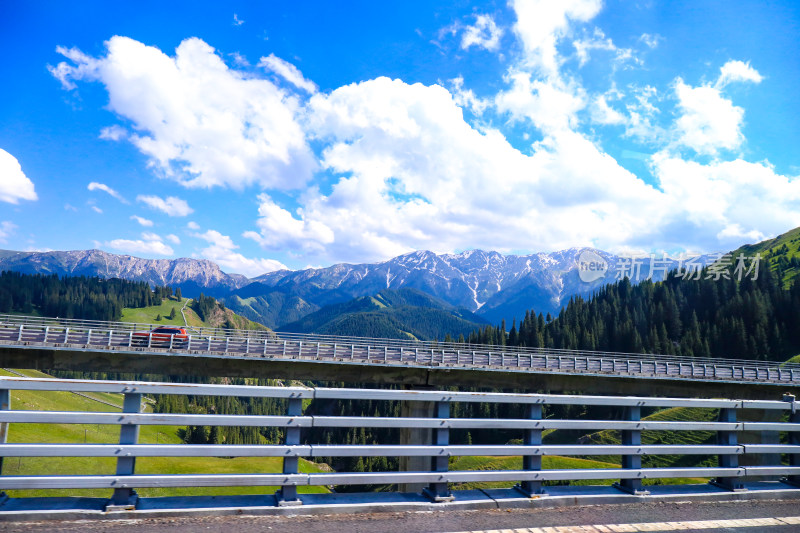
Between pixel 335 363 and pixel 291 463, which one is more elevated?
pixel 291 463

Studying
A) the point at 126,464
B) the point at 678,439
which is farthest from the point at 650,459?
the point at 126,464

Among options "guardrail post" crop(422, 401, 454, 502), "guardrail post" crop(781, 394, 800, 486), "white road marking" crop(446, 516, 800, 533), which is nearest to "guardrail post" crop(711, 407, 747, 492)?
"white road marking" crop(446, 516, 800, 533)

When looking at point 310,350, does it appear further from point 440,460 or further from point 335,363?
point 440,460

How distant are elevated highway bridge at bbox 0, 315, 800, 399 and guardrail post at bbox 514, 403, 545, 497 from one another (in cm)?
3392

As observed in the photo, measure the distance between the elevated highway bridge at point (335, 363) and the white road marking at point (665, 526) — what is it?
114 ft

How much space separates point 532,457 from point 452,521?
1499mm

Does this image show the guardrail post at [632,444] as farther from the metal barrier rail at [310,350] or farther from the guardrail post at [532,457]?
the metal barrier rail at [310,350]

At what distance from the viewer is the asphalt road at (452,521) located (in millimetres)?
4988

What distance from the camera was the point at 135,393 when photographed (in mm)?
5230

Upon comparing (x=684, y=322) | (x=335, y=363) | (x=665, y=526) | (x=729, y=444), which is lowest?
(x=665, y=526)

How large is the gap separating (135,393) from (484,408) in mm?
116995

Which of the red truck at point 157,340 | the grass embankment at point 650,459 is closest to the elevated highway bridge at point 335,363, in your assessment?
the red truck at point 157,340

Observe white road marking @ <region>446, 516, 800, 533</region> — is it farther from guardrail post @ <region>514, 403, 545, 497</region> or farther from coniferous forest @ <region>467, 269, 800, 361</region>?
coniferous forest @ <region>467, 269, 800, 361</region>

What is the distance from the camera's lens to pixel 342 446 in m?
5.39
